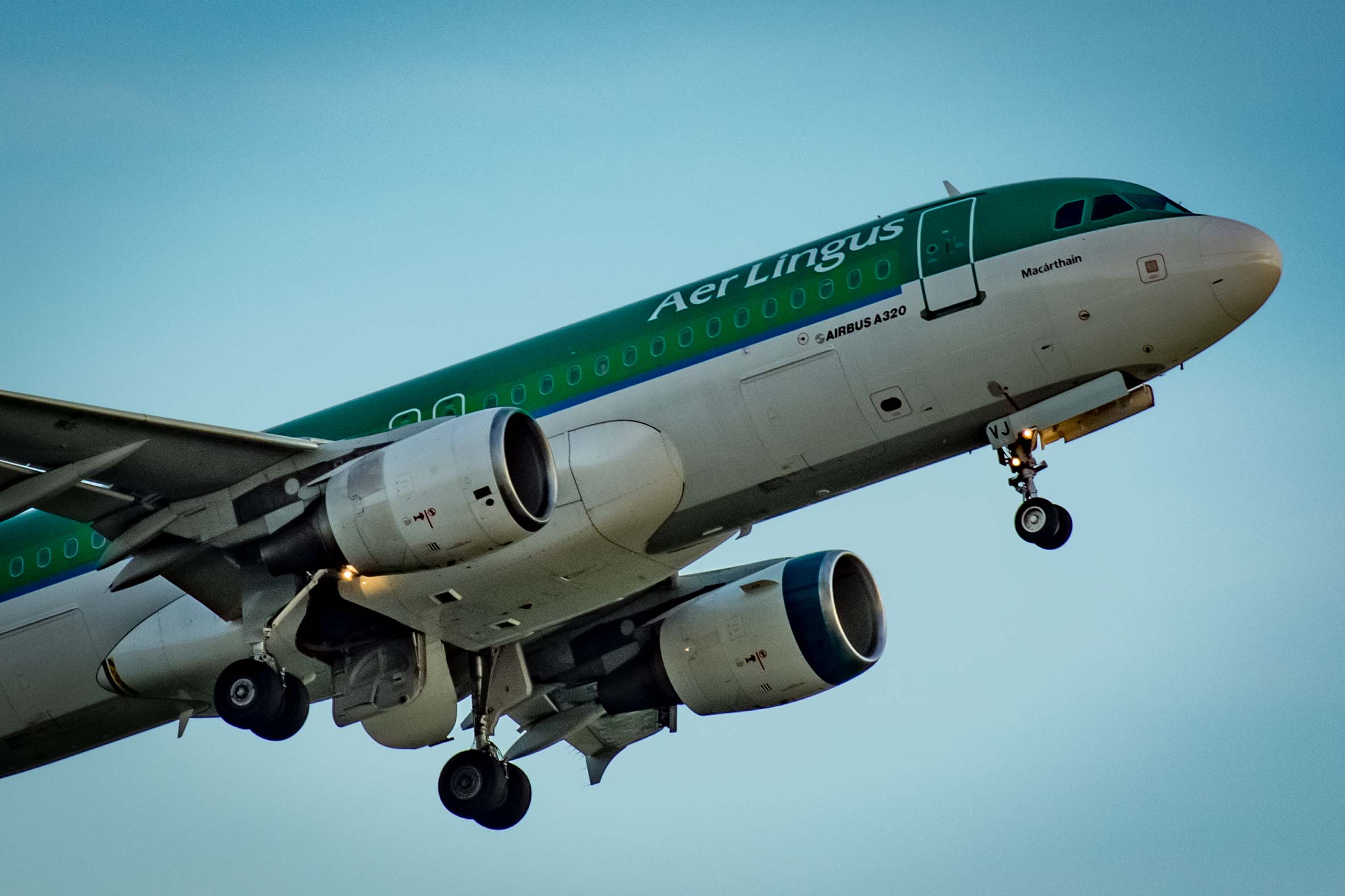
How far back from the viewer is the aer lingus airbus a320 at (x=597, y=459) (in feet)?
81.1

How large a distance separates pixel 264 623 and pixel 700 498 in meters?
5.67

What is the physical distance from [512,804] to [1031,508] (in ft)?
29.1

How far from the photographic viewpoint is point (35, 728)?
2928 centimetres

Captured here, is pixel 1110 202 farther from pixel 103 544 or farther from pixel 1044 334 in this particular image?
pixel 103 544

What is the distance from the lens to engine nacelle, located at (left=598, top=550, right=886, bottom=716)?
28734 millimetres

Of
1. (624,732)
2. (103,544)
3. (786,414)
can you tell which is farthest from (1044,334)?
(103,544)

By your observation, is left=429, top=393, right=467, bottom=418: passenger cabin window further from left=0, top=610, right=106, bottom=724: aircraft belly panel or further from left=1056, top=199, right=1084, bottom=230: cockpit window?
left=1056, top=199, right=1084, bottom=230: cockpit window

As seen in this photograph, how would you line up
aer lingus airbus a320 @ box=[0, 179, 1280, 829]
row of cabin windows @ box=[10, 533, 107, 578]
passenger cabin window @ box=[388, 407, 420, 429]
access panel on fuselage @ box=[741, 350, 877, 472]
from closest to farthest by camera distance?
1. aer lingus airbus a320 @ box=[0, 179, 1280, 829]
2. access panel on fuselage @ box=[741, 350, 877, 472]
3. passenger cabin window @ box=[388, 407, 420, 429]
4. row of cabin windows @ box=[10, 533, 107, 578]

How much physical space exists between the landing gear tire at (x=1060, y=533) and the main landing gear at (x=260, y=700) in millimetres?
9555

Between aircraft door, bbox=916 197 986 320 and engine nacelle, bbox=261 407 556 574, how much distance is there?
198 inches

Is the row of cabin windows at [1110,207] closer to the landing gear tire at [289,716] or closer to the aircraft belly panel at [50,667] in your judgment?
the landing gear tire at [289,716]

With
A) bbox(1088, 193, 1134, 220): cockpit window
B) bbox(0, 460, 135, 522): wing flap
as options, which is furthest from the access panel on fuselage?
bbox(0, 460, 135, 522): wing flap

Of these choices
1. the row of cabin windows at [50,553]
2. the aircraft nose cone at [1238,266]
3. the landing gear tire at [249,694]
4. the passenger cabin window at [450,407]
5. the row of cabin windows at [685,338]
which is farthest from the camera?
the row of cabin windows at [50,553]

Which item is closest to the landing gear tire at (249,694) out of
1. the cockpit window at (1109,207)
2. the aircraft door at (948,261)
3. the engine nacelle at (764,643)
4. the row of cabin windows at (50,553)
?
the row of cabin windows at (50,553)
